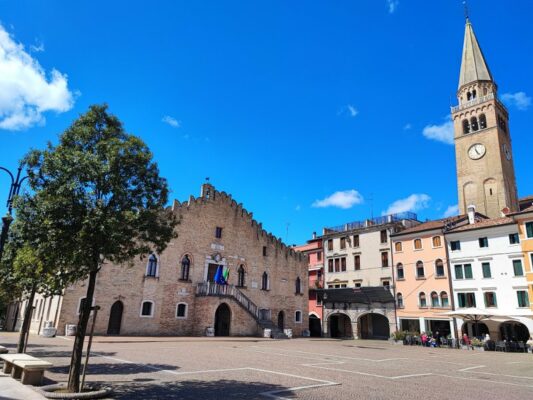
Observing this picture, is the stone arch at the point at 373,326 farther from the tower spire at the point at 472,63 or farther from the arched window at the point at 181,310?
the tower spire at the point at 472,63

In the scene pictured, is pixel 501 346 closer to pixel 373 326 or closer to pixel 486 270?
pixel 486 270

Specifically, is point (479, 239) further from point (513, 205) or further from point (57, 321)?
point (57, 321)

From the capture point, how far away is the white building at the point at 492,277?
30469 millimetres

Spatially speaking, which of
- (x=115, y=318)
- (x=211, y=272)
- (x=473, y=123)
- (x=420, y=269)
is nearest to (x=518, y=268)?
(x=420, y=269)

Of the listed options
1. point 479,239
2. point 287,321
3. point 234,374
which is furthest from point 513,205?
point 234,374

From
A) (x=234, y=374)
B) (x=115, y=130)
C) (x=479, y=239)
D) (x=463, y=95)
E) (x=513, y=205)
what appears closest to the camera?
(x=115, y=130)

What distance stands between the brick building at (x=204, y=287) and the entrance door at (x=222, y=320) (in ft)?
0.27

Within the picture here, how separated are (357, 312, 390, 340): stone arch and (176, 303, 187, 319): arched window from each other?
1883cm

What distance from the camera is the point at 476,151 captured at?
173ft

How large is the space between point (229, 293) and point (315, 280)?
16.6 meters

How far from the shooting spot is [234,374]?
1265cm

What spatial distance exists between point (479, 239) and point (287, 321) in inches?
780

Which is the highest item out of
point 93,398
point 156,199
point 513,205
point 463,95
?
point 463,95

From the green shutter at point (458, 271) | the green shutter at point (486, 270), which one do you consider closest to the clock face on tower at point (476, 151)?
the green shutter at point (458, 271)
